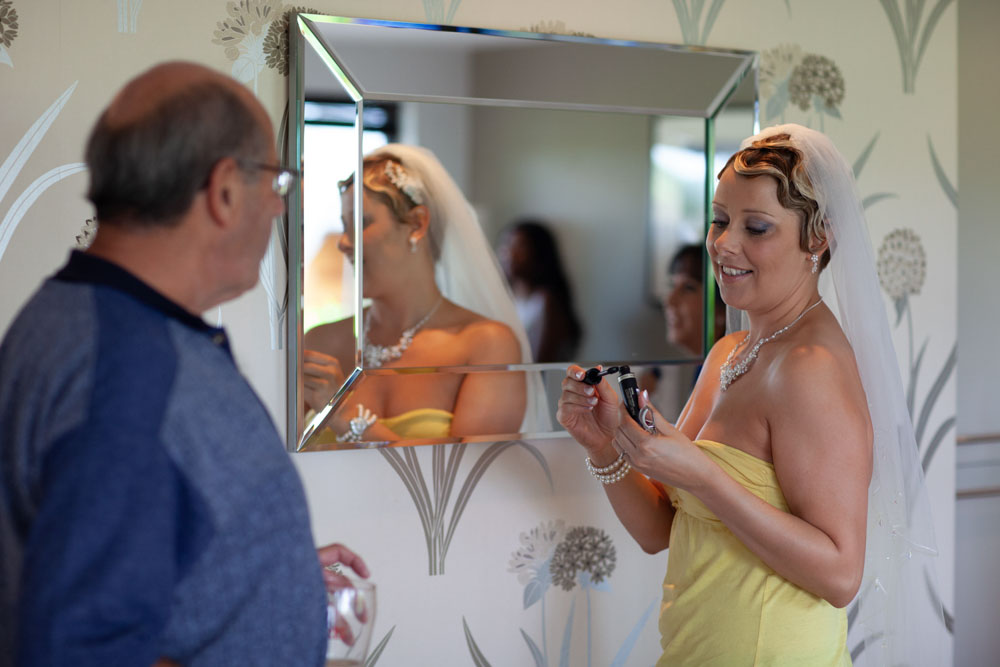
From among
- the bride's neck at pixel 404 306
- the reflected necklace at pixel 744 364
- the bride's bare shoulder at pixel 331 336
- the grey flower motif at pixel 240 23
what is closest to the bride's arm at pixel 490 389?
the bride's neck at pixel 404 306

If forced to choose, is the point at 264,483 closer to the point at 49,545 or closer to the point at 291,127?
the point at 49,545

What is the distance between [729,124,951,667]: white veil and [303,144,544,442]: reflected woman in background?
58cm

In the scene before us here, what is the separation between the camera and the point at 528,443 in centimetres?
191

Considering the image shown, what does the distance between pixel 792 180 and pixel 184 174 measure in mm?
1017

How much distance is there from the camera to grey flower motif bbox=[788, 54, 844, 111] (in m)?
2.06

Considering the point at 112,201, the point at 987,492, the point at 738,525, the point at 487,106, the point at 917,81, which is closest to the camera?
the point at 112,201

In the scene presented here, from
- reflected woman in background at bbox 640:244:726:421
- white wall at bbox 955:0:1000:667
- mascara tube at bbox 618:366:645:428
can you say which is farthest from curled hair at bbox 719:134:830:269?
white wall at bbox 955:0:1000:667

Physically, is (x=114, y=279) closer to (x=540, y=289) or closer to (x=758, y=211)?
(x=758, y=211)

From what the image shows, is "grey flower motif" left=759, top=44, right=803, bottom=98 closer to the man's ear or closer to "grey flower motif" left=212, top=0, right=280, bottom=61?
"grey flower motif" left=212, top=0, right=280, bottom=61

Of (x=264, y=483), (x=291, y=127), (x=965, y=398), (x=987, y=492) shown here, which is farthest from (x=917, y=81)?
(x=264, y=483)

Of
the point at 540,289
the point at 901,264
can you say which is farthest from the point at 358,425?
the point at 901,264

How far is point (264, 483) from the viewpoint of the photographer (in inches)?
31.5

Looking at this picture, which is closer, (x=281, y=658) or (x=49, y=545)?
(x=49, y=545)

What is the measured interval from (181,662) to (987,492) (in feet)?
8.73
